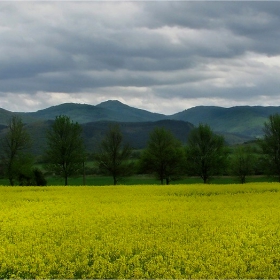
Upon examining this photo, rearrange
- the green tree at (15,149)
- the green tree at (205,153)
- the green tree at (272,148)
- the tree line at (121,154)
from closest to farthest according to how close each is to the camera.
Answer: the tree line at (121,154), the green tree at (15,149), the green tree at (272,148), the green tree at (205,153)

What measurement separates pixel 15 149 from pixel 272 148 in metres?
39.6

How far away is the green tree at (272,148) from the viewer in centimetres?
6288

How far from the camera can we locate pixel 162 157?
62438 mm

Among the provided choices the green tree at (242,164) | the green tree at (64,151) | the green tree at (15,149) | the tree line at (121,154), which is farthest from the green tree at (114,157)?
the green tree at (242,164)

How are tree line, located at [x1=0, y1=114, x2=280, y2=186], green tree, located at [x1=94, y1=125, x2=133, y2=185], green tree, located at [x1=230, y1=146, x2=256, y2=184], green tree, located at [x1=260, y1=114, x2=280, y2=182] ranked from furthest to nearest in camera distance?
green tree, located at [x1=230, y1=146, x2=256, y2=184]
green tree, located at [x1=260, y1=114, x2=280, y2=182]
green tree, located at [x1=94, y1=125, x2=133, y2=185]
tree line, located at [x1=0, y1=114, x2=280, y2=186]

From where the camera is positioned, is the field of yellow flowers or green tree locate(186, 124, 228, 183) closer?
the field of yellow flowers

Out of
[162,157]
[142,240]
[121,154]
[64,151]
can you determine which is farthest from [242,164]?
[142,240]

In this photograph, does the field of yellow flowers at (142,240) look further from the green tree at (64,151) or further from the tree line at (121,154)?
the tree line at (121,154)

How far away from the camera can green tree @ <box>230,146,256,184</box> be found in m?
72.6

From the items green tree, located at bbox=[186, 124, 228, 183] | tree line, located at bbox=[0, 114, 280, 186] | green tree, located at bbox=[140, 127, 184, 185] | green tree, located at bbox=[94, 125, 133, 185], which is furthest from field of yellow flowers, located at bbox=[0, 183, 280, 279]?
green tree, located at bbox=[186, 124, 228, 183]

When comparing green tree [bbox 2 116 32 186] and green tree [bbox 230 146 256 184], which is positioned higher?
green tree [bbox 2 116 32 186]

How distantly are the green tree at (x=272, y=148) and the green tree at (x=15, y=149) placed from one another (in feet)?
120

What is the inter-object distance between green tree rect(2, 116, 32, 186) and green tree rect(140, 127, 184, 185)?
17.9m

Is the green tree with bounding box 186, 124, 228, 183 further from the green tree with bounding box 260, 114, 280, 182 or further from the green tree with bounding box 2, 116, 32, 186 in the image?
the green tree with bounding box 2, 116, 32, 186
